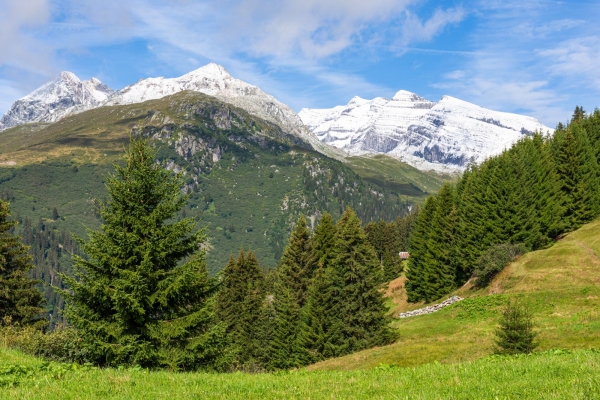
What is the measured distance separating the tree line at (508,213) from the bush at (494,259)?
0.66 metres

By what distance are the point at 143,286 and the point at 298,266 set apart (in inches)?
1397

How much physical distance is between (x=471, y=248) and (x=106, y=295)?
180ft

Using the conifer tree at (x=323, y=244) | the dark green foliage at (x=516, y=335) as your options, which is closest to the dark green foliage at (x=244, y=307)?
the conifer tree at (x=323, y=244)

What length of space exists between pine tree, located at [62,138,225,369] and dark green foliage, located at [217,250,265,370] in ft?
105

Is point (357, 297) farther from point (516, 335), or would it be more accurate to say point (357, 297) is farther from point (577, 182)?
point (577, 182)

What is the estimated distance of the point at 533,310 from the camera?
144ft

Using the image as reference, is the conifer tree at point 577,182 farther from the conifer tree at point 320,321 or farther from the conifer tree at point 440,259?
the conifer tree at point 320,321

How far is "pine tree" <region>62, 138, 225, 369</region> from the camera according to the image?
20984 mm

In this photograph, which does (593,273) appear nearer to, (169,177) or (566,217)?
(566,217)

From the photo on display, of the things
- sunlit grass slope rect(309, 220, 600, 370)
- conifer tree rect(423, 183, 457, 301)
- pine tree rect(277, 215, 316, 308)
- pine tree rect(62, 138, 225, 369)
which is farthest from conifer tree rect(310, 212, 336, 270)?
pine tree rect(62, 138, 225, 369)

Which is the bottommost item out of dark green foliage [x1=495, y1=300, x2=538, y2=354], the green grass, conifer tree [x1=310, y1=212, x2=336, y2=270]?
dark green foliage [x1=495, y1=300, x2=538, y2=354]

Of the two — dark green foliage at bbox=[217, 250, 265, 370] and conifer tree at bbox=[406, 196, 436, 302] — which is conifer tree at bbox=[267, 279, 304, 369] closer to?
dark green foliage at bbox=[217, 250, 265, 370]

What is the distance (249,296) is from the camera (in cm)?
6012

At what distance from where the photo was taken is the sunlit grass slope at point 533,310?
33469 millimetres
